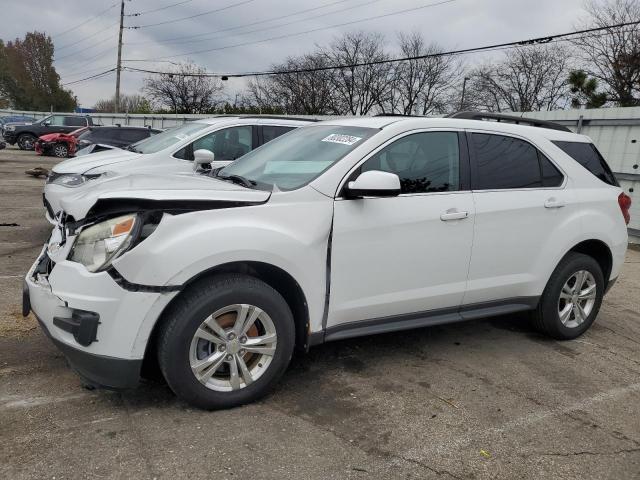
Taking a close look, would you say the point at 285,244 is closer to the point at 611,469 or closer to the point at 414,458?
the point at 414,458

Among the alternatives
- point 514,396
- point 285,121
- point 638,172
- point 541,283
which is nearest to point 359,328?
point 514,396

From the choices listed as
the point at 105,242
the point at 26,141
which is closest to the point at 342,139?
the point at 105,242

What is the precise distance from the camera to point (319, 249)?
3.22 m

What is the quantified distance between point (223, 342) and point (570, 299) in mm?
3123

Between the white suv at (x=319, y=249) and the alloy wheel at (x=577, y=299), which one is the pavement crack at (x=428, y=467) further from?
the alloy wheel at (x=577, y=299)

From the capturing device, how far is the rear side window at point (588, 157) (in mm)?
4531

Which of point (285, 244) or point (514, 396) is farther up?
point (285, 244)

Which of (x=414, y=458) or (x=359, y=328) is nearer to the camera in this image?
(x=414, y=458)

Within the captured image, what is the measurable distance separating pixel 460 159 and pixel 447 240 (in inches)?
25.3

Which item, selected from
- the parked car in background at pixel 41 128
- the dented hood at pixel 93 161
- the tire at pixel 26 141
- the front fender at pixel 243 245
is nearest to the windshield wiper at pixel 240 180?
the front fender at pixel 243 245

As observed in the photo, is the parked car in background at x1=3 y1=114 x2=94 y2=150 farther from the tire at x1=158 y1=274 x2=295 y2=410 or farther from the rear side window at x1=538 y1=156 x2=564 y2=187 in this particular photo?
the tire at x1=158 y1=274 x2=295 y2=410

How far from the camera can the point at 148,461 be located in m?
2.59

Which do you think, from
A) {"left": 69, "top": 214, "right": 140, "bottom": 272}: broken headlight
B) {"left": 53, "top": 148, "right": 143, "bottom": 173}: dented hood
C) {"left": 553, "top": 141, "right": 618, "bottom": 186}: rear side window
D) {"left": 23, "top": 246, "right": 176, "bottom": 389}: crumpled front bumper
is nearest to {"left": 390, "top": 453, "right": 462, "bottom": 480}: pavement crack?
{"left": 23, "top": 246, "right": 176, "bottom": 389}: crumpled front bumper

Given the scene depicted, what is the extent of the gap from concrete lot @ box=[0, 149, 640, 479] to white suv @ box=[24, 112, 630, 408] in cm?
28
